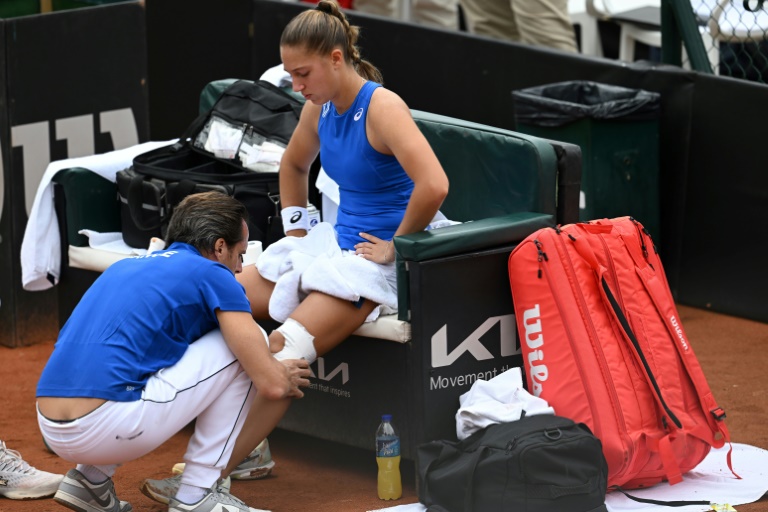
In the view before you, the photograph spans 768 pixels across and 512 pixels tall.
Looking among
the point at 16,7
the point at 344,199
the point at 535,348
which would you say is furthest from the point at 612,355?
the point at 16,7

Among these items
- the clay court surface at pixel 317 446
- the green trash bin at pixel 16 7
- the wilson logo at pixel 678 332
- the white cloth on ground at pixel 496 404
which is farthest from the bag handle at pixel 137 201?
the green trash bin at pixel 16 7

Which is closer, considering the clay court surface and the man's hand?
the man's hand

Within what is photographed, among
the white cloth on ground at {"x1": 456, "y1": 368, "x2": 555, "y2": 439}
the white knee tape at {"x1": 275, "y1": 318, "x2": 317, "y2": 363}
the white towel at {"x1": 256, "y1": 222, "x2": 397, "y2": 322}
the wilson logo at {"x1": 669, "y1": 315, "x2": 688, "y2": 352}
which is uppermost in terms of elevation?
the white towel at {"x1": 256, "y1": 222, "x2": 397, "y2": 322}

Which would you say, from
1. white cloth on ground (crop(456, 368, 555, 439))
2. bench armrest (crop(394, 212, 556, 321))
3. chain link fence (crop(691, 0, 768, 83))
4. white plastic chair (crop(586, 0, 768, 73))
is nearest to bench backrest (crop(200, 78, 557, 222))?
bench armrest (crop(394, 212, 556, 321))

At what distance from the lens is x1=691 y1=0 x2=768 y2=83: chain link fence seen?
681 cm

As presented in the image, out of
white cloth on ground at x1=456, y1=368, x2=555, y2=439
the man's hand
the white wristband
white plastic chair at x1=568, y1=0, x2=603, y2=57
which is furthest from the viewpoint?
white plastic chair at x1=568, y1=0, x2=603, y2=57

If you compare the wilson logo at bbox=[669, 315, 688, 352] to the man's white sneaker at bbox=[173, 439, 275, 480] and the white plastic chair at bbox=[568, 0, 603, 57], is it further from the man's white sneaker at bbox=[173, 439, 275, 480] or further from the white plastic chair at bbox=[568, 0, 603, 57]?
the white plastic chair at bbox=[568, 0, 603, 57]

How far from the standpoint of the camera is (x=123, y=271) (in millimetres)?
4191

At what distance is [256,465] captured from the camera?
16.0 ft

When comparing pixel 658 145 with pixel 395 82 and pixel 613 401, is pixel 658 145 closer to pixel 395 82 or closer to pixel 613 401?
pixel 395 82

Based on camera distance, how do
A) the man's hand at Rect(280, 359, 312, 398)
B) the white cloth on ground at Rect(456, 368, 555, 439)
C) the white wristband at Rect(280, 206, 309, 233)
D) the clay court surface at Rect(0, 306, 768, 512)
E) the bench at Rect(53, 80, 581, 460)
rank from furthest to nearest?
the white wristband at Rect(280, 206, 309, 233) < the clay court surface at Rect(0, 306, 768, 512) < the bench at Rect(53, 80, 581, 460) < the white cloth on ground at Rect(456, 368, 555, 439) < the man's hand at Rect(280, 359, 312, 398)

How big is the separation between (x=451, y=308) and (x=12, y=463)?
150cm

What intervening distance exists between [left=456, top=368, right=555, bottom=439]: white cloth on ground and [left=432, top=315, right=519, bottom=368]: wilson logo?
11cm

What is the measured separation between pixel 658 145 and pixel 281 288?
255 cm
